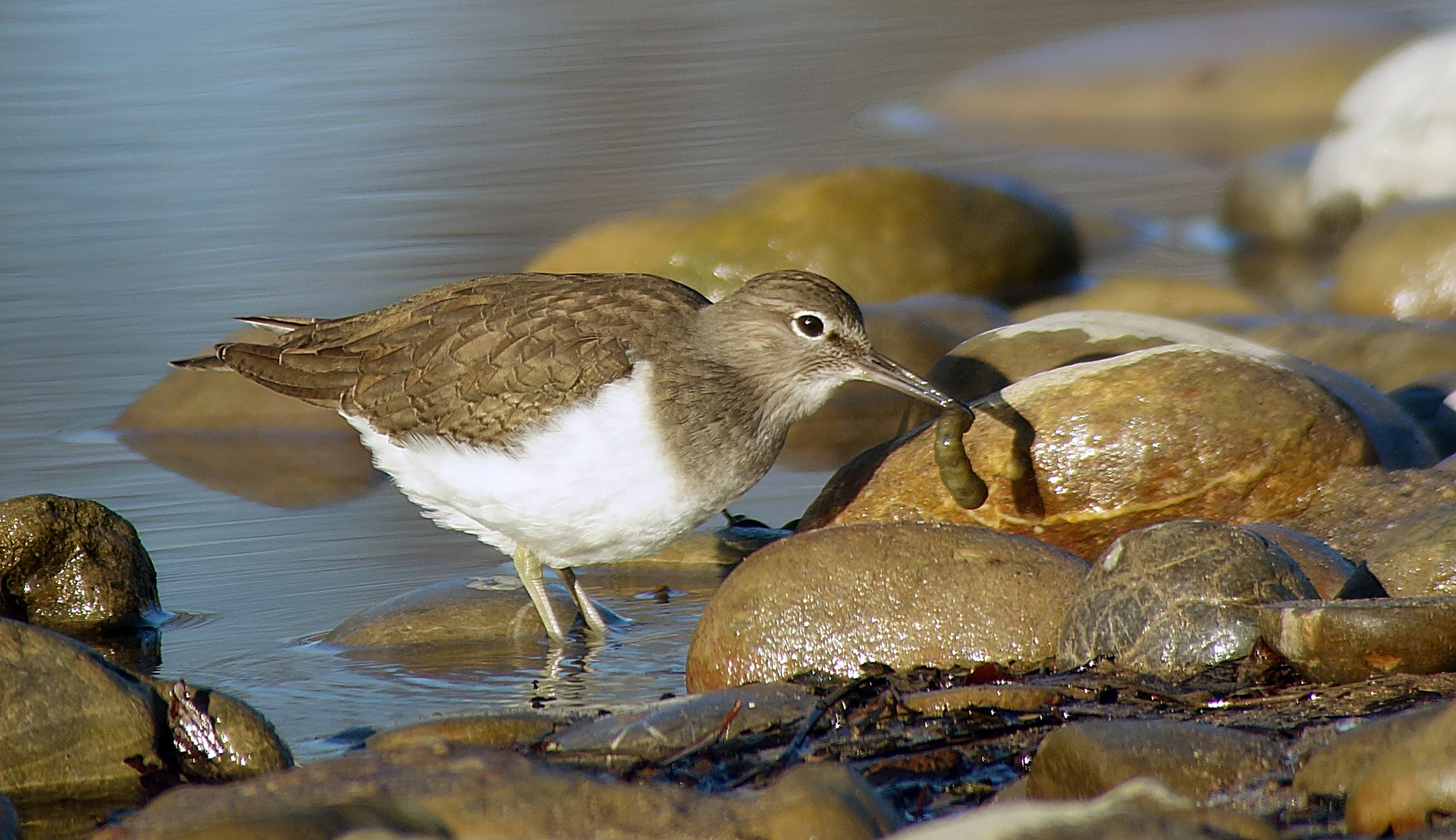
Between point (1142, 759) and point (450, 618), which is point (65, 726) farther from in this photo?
point (1142, 759)

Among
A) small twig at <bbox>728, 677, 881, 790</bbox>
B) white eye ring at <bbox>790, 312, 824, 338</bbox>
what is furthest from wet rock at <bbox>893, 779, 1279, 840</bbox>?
white eye ring at <bbox>790, 312, 824, 338</bbox>

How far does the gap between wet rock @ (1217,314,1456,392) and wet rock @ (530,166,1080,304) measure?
85.0 inches

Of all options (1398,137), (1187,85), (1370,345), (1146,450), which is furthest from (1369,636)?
(1187,85)

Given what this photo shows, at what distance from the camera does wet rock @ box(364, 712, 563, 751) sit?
468 centimetres

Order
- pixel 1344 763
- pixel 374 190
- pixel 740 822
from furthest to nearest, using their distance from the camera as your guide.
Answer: pixel 374 190 → pixel 1344 763 → pixel 740 822

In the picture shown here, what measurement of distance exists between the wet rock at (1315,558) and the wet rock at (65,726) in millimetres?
3162

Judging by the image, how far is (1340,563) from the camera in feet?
17.1

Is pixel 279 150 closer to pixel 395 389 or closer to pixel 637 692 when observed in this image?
pixel 395 389

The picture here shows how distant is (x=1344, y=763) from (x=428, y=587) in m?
3.41

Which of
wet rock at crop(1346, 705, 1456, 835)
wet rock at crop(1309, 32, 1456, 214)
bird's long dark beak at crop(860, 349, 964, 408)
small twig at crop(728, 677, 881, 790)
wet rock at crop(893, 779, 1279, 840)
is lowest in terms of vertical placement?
small twig at crop(728, 677, 881, 790)

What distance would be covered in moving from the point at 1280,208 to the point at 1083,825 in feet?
30.7

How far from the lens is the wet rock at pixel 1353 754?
3848 mm

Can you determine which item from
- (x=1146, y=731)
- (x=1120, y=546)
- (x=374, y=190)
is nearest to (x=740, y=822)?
(x=1146, y=731)

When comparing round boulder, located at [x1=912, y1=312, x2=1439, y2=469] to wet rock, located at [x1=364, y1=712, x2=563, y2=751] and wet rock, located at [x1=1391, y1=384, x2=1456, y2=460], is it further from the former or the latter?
wet rock, located at [x1=364, y1=712, x2=563, y2=751]
